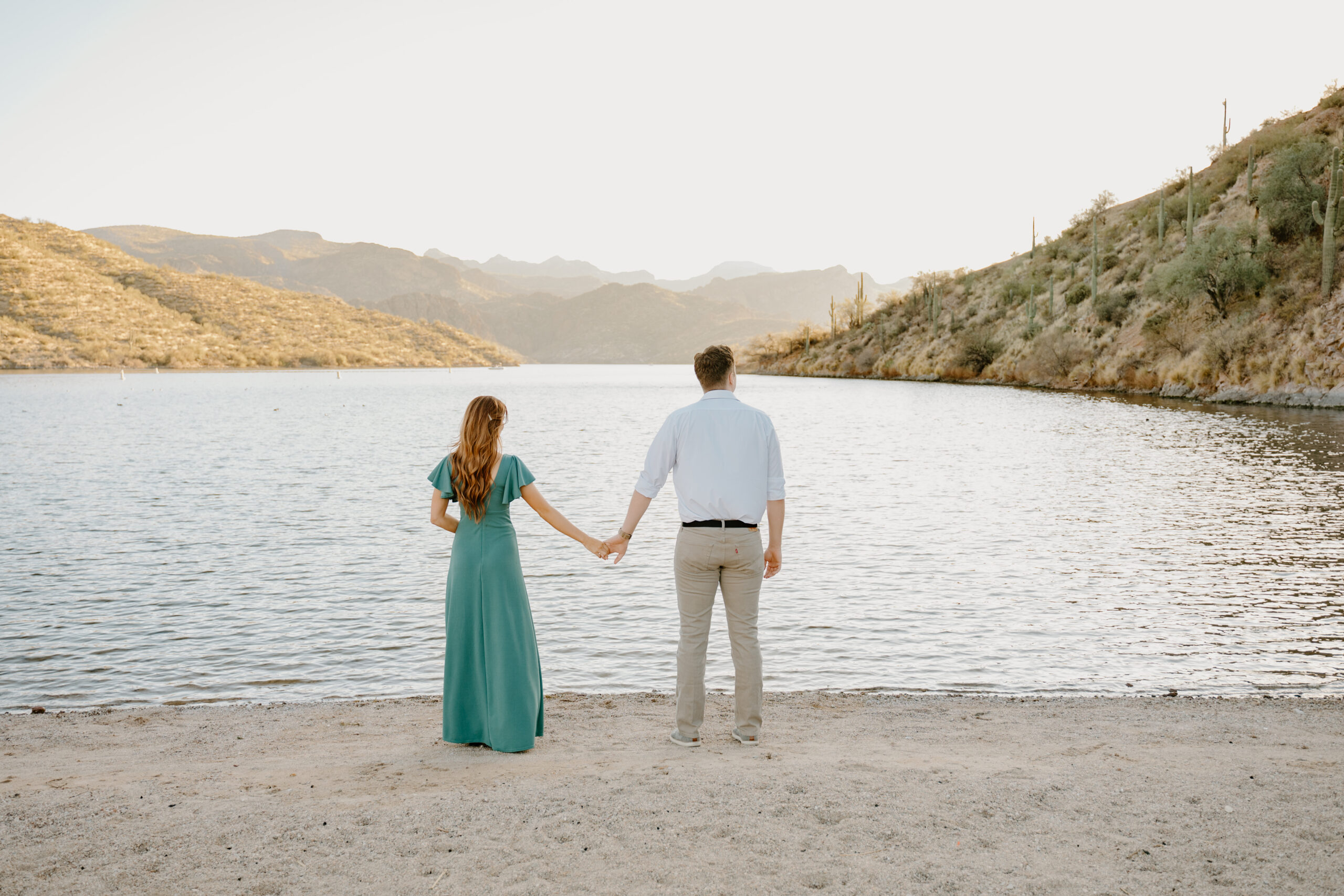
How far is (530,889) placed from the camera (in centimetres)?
370

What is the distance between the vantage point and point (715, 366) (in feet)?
16.8

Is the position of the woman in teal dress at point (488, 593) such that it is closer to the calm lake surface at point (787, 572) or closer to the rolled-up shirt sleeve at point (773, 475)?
the rolled-up shirt sleeve at point (773, 475)

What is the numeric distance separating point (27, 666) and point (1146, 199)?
85745 mm

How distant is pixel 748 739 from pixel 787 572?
6683mm

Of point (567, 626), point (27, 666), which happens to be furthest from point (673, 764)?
point (27, 666)

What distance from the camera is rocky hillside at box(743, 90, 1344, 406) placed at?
41812mm

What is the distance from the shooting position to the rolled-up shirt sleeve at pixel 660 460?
16.8 feet

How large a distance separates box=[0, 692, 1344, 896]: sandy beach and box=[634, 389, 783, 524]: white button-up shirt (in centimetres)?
142

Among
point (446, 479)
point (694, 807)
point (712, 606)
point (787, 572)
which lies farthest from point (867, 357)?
point (694, 807)

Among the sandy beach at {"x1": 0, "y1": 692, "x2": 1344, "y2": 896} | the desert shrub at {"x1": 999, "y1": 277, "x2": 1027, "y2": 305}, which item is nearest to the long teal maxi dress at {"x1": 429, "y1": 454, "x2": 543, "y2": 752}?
the sandy beach at {"x1": 0, "y1": 692, "x2": 1344, "y2": 896}

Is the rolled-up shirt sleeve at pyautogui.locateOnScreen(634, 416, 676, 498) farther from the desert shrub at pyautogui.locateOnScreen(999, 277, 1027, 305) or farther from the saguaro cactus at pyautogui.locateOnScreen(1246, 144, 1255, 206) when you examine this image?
the desert shrub at pyautogui.locateOnScreen(999, 277, 1027, 305)

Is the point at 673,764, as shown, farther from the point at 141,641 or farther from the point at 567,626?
the point at 141,641

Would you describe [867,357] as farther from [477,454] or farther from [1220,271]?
[477,454]

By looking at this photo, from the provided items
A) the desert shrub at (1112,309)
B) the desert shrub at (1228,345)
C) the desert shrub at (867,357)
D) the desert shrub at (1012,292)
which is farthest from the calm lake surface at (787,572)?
the desert shrub at (867,357)
